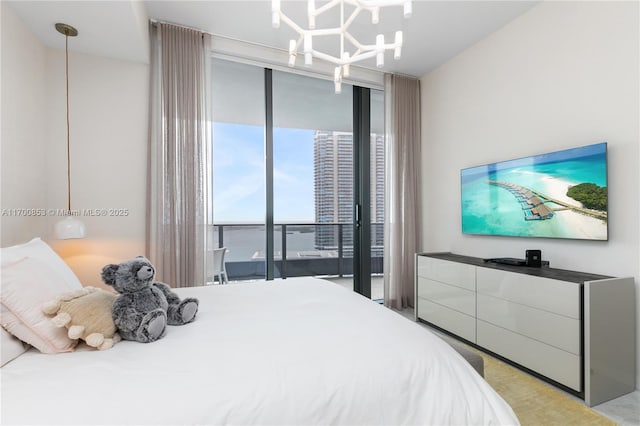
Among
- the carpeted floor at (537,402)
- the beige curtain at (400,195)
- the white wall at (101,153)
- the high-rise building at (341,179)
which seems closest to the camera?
the carpeted floor at (537,402)

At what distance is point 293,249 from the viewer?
4.63 m

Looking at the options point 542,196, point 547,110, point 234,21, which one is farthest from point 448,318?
point 234,21

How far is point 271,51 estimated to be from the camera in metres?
3.38

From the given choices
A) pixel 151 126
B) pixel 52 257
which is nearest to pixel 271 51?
pixel 151 126

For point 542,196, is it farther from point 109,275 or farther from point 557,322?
point 109,275

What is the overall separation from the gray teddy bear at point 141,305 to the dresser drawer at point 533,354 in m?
2.31

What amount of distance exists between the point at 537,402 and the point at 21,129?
152 inches

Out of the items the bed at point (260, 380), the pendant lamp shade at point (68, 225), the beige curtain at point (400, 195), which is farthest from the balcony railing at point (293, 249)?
the bed at point (260, 380)

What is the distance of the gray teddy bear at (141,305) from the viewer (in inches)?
48.2

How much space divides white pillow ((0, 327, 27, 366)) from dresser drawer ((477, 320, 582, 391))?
2.84 metres

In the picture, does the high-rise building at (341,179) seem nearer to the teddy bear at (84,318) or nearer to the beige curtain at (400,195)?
the beige curtain at (400,195)

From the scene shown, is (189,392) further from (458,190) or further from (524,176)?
(458,190)

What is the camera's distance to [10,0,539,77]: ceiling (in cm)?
213

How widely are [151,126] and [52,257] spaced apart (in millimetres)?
1674
